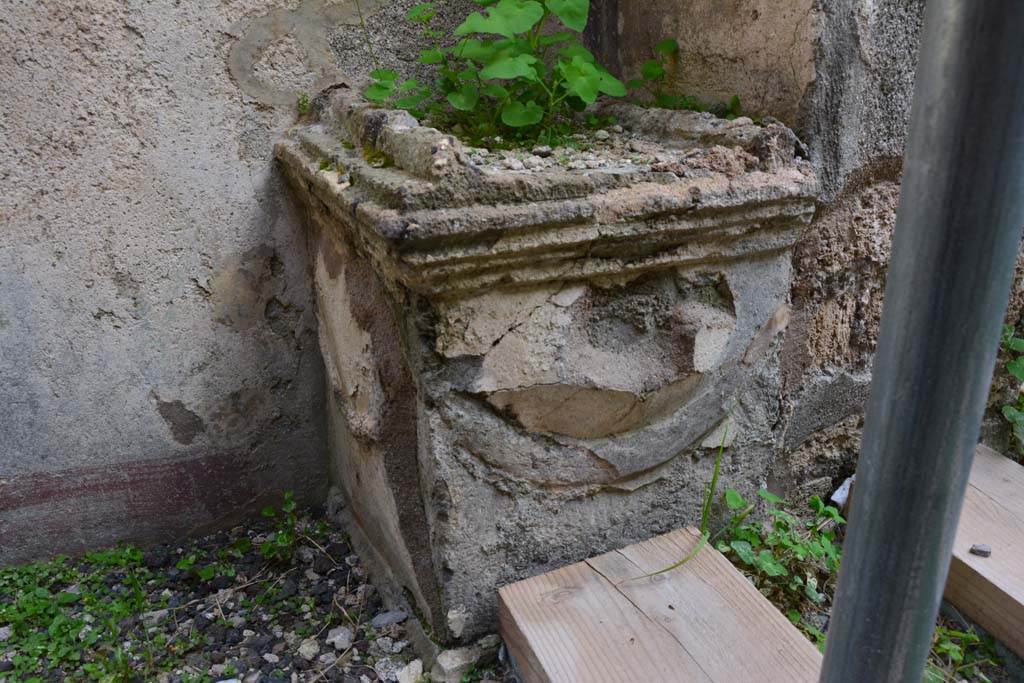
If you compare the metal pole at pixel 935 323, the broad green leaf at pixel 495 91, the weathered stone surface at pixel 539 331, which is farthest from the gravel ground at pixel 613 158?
the metal pole at pixel 935 323

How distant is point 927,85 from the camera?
1.74ft

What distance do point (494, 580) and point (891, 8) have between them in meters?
1.28

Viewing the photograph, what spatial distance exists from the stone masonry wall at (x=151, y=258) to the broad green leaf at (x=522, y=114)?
454mm

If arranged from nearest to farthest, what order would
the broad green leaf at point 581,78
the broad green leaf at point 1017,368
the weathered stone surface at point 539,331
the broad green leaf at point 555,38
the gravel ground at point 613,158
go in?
the weathered stone surface at point 539,331 < the gravel ground at point 613,158 < the broad green leaf at point 581,78 < the broad green leaf at point 555,38 < the broad green leaf at point 1017,368

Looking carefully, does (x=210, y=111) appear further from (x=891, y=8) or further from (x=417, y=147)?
(x=891, y=8)

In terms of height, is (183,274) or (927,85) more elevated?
(927,85)

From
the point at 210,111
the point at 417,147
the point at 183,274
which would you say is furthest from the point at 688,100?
the point at 183,274

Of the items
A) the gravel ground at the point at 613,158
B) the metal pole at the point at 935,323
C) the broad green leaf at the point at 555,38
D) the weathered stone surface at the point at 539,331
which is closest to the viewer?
the metal pole at the point at 935,323

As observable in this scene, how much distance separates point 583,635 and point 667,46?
1.19 meters

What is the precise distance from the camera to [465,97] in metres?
1.58

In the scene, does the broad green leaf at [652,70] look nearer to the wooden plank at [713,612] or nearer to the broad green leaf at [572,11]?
the broad green leaf at [572,11]

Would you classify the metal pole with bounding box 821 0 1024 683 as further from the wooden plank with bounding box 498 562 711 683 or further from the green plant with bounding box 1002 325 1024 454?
the green plant with bounding box 1002 325 1024 454

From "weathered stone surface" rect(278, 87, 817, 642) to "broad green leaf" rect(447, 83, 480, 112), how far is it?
5.1 inches

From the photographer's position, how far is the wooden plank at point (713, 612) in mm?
1263
